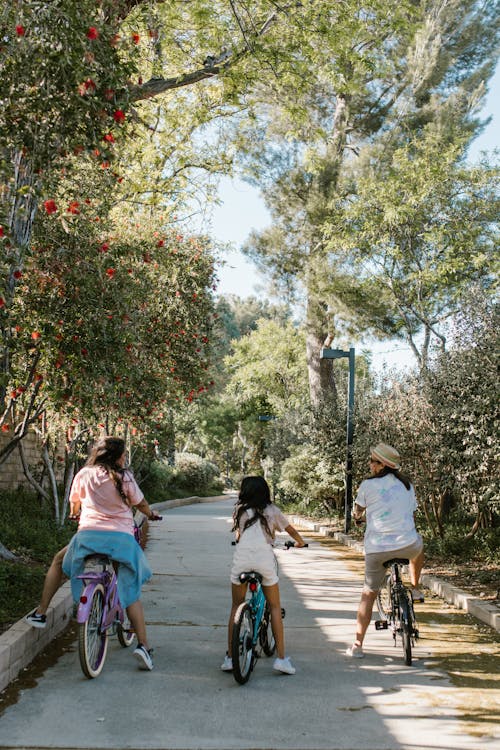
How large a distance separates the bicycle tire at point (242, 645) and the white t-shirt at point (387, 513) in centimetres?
137

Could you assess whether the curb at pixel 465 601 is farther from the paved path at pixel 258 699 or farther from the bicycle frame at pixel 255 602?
the bicycle frame at pixel 255 602

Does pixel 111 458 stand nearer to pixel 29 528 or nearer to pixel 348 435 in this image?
pixel 29 528

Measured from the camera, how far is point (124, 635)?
6801mm

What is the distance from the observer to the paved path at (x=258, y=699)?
4.55 metres

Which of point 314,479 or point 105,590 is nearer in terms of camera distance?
point 105,590

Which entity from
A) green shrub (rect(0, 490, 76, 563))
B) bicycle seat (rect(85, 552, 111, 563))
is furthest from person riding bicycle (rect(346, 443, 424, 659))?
green shrub (rect(0, 490, 76, 563))

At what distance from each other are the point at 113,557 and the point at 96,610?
15.1 inches

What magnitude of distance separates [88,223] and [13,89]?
10.4 ft

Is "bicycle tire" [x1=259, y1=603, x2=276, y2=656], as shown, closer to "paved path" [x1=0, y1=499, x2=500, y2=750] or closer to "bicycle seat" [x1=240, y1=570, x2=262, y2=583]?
"paved path" [x1=0, y1=499, x2=500, y2=750]

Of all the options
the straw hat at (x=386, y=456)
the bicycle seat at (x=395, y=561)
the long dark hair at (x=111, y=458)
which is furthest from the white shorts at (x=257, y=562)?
the straw hat at (x=386, y=456)

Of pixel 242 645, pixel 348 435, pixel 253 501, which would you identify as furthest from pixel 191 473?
pixel 242 645

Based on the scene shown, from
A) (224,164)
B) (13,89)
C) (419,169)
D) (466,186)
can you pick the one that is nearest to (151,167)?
(224,164)

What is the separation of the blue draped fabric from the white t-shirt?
1951 millimetres

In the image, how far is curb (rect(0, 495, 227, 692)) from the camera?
556 centimetres
